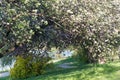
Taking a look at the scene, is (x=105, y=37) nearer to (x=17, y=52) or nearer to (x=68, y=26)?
(x=68, y=26)

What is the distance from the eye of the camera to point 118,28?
10852mm

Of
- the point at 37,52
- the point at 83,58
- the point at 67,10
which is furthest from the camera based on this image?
the point at 83,58

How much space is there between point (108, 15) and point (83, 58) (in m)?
7.10

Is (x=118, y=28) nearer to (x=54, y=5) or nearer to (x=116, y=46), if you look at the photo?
(x=116, y=46)

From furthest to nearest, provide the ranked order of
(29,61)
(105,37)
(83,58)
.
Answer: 1. (83,58)
2. (29,61)
3. (105,37)

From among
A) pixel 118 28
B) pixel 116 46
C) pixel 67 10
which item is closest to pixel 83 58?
pixel 116 46

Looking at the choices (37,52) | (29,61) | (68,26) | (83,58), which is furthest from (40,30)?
(83,58)

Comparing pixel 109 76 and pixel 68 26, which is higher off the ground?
pixel 68 26

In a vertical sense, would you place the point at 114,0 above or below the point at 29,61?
above

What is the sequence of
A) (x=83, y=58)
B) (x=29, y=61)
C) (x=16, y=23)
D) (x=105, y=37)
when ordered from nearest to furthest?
(x=16, y=23)
(x=105, y=37)
(x=29, y=61)
(x=83, y=58)

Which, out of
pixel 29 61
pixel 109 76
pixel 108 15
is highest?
pixel 108 15

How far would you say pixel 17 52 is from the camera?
1065cm

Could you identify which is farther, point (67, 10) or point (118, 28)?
point (118, 28)

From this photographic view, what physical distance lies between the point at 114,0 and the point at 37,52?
10.4 ft
